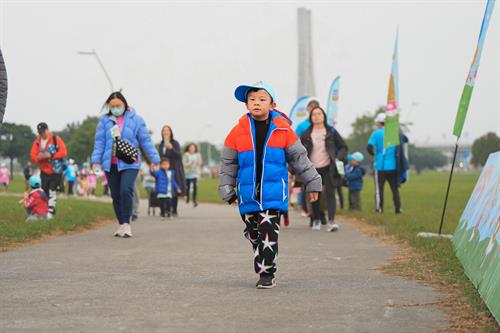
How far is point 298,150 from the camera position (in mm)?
7613

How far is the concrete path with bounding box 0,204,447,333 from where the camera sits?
17.9 feet

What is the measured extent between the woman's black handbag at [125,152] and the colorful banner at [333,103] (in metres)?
10.3

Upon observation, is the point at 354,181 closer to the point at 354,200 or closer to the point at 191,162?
the point at 354,200

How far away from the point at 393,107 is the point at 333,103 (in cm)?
770

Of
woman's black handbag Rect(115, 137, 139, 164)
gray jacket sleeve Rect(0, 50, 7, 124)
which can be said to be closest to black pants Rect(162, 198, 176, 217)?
woman's black handbag Rect(115, 137, 139, 164)

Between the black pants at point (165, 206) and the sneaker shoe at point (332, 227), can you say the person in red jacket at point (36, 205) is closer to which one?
the black pants at point (165, 206)

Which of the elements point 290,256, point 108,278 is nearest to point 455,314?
point 108,278

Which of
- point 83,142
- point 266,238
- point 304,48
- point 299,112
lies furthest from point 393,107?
point 83,142

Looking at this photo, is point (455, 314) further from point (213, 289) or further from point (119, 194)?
point (119, 194)

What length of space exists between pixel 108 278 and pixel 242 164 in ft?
4.55

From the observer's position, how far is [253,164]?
741cm

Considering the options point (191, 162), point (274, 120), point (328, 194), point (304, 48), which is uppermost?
point (304, 48)

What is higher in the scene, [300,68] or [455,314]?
[300,68]

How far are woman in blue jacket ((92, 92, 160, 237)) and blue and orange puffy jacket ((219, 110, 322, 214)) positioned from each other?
4853 mm
